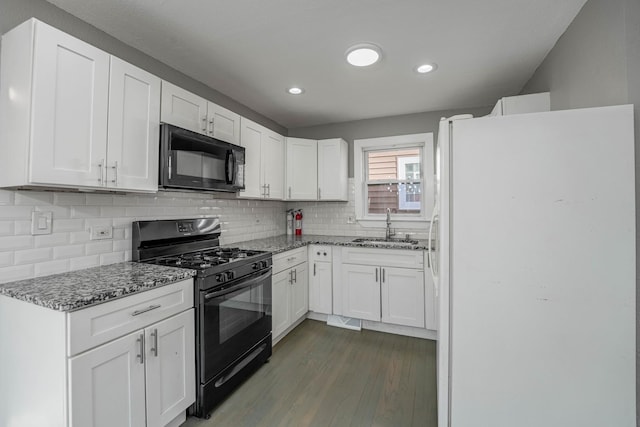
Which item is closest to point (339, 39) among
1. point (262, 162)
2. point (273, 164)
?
point (262, 162)

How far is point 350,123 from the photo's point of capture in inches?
148

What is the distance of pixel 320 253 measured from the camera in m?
3.19

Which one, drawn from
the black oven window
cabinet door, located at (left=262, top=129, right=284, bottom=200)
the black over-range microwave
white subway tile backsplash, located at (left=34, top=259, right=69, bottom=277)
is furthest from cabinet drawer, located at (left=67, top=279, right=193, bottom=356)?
cabinet door, located at (left=262, top=129, right=284, bottom=200)

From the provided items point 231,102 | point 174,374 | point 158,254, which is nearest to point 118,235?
point 158,254

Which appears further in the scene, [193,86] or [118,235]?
[193,86]

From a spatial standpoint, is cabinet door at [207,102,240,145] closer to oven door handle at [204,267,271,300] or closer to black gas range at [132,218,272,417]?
black gas range at [132,218,272,417]

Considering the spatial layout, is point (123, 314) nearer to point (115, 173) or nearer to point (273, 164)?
point (115, 173)

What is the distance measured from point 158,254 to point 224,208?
0.87m

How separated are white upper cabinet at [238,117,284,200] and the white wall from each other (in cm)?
55

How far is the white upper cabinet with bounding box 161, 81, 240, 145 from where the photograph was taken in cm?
195

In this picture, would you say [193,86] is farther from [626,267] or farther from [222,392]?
[626,267]

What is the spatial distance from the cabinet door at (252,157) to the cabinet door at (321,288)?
1.01 meters

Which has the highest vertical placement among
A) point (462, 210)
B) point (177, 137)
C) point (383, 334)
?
point (177, 137)

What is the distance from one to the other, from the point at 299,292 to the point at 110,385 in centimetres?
186
